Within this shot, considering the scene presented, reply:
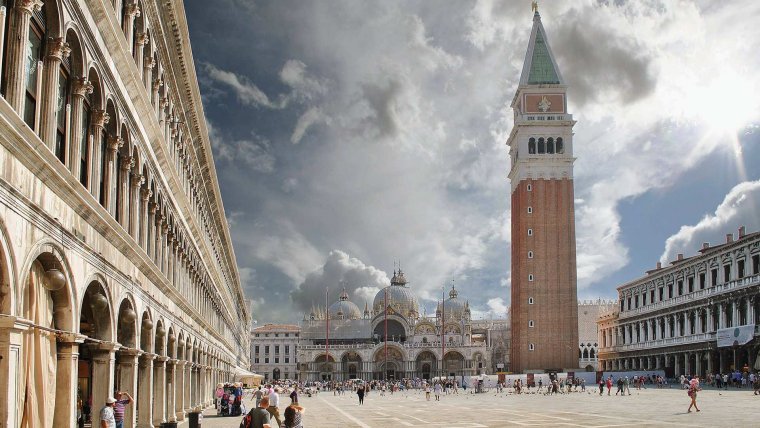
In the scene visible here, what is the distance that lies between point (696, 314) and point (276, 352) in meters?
101

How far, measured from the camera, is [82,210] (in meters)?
14.0

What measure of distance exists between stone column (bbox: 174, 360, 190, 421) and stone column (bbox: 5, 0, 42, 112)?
19184mm

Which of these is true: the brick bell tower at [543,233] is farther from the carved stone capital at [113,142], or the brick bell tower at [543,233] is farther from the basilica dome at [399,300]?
the carved stone capital at [113,142]

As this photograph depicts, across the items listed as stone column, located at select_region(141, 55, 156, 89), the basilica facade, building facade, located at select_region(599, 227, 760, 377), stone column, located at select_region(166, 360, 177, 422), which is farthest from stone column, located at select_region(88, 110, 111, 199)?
the basilica facade

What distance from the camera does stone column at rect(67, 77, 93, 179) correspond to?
46.3 feet

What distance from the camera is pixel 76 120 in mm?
14258

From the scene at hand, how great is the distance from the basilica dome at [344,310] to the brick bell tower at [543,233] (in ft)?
179

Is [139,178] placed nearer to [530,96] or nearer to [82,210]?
[82,210]

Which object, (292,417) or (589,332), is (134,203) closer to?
(292,417)

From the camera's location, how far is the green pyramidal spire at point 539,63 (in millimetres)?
105562

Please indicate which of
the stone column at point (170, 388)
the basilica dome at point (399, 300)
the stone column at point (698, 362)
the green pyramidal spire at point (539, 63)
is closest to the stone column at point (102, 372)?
the stone column at point (170, 388)

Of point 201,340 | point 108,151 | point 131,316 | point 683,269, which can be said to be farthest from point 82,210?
point 683,269

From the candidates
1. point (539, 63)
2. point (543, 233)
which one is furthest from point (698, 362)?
point (539, 63)

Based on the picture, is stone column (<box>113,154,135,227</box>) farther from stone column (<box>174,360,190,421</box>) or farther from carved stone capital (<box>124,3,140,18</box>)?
stone column (<box>174,360,190,421</box>)
